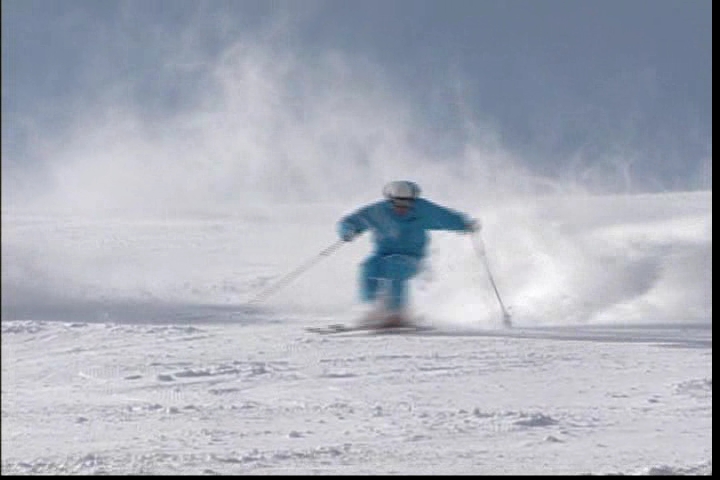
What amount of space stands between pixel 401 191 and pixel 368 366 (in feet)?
6.52

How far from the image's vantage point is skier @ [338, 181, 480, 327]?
7.73 m

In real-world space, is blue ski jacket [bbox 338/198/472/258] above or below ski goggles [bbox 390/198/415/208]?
below

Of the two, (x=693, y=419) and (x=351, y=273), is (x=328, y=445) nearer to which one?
(x=693, y=419)

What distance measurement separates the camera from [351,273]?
35.3 ft

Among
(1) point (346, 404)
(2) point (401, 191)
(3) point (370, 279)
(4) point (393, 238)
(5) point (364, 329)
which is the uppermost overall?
(2) point (401, 191)

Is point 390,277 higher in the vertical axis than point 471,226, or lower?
lower

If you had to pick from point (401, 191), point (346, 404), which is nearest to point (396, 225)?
point (401, 191)

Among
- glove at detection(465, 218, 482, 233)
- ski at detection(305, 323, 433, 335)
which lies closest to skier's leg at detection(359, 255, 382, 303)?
ski at detection(305, 323, 433, 335)

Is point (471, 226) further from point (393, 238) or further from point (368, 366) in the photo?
point (368, 366)

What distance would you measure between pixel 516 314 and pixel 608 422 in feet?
11.7

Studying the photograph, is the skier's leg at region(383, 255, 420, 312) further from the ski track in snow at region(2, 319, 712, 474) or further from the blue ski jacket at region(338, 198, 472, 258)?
the ski track in snow at region(2, 319, 712, 474)

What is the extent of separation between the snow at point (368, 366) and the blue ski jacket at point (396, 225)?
20 centimetres

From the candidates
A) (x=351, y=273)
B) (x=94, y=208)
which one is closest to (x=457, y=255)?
(x=351, y=273)

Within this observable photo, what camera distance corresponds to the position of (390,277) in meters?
7.75
